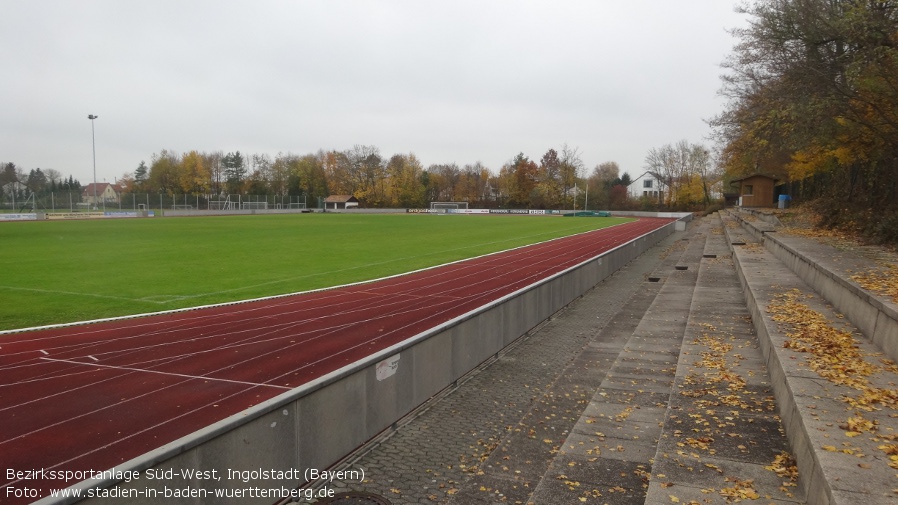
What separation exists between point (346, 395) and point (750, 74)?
95.4 feet

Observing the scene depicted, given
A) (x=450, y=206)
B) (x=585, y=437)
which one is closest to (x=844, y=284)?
(x=585, y=437)

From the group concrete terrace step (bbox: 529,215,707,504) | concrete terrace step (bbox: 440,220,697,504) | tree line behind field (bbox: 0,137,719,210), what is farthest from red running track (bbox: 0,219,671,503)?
tree line behind field (bbox: 0,137,719,210)

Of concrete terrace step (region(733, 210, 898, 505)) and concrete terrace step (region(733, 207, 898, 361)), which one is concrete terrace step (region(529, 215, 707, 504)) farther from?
concrete terrace step (region(733, 207, 898, 361))

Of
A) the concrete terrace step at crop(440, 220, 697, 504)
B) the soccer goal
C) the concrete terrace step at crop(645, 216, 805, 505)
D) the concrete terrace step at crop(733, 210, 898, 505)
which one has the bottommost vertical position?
the concrete terrace step at crop(440, 220, 697, 504)

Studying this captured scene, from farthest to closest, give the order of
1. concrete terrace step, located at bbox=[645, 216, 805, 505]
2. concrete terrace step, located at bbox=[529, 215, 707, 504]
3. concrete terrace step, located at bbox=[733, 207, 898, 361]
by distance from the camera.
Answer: concrete terrace step, located at bbox=[733, 207, 898, 361]
concrete terrace step, located at bbox=[529, 215, 707, 504]
concrete terrace step, located at bbox=[645, 216, 805, 505]

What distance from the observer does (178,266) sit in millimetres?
22688

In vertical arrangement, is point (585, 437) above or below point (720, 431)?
below

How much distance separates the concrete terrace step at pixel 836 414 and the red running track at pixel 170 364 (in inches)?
271

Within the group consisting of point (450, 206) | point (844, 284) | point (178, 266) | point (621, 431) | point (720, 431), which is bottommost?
point (621, 431)

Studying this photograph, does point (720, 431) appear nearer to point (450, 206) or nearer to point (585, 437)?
point (585, 437)

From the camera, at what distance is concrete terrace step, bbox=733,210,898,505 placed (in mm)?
4293

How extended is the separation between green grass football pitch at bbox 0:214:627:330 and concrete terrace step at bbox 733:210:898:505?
1376cm

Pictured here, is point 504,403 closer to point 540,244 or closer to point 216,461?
point 216,461

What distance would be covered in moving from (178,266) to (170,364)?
14.2m
